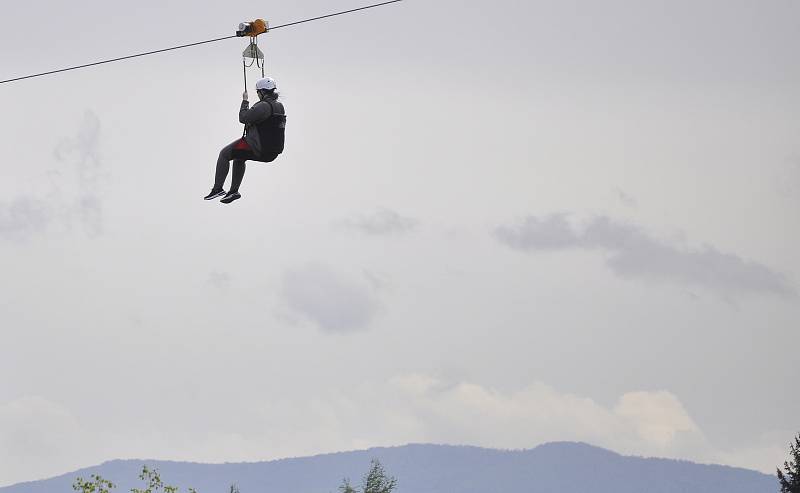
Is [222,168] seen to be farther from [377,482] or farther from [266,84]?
[377,482]

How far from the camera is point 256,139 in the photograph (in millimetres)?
43156

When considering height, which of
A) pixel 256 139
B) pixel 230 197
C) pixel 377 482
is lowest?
pixel 230 197

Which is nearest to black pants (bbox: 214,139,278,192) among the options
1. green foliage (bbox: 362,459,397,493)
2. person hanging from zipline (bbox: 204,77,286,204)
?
person hanging from zipline (bbox: 204,77,286,204)

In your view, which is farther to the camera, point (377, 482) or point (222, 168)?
point (377, 482)

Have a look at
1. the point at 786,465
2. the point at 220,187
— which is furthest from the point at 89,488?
the point at 786,465

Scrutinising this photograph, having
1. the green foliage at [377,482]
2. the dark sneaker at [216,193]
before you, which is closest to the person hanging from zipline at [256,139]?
the dark sneaker at [216,193]

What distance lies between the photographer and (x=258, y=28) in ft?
140

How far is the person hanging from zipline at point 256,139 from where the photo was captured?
42.9 meters

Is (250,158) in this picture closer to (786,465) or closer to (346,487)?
(786,465)

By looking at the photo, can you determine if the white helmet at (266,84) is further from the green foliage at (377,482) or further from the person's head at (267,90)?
the green foliage at (377,482)

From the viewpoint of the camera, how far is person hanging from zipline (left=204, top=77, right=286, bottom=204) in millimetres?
42938

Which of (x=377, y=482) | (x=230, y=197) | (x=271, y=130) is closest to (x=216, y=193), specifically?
(x=230, y=197)

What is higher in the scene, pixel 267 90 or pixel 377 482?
pixel 377 482

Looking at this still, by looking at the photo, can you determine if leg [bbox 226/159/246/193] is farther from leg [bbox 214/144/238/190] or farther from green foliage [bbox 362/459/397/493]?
green foliage [bbox 362/459/397/493]
